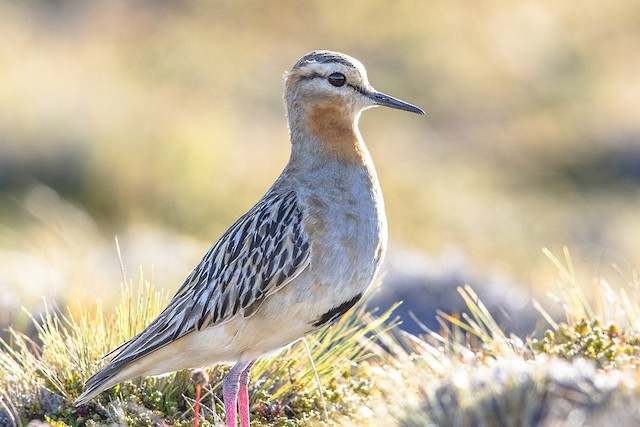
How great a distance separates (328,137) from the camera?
6.35 meters

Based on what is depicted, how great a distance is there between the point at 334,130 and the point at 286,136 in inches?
554

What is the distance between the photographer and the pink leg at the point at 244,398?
6.05 metres

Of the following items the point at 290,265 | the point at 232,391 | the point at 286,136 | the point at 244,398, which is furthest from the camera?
the point at 286,136

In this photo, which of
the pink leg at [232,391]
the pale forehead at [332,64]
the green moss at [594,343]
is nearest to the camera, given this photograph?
the pink leg at [232,391]

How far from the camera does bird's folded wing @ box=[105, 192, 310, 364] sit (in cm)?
587

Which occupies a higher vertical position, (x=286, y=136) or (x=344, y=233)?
(x=344, y=233)

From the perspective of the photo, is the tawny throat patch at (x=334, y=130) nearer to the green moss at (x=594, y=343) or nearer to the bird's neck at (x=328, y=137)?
the bird's neck at (x=328, y=137)

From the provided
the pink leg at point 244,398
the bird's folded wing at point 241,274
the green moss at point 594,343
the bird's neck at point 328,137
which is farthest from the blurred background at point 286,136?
the bird's neck at point 328,137

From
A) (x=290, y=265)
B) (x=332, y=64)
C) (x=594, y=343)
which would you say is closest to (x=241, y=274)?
(x=290, y=265)

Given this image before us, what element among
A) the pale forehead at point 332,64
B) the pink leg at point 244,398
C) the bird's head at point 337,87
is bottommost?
the pink leg at point 244,398

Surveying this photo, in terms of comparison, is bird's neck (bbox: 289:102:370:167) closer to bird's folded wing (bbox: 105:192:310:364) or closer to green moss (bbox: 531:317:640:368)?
bird's folded wing (bbox: 105:192:310:364)

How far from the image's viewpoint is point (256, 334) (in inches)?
231

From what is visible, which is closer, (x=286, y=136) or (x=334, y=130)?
(x=334, y=130)

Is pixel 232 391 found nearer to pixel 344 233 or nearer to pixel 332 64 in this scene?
pixel 344 233
